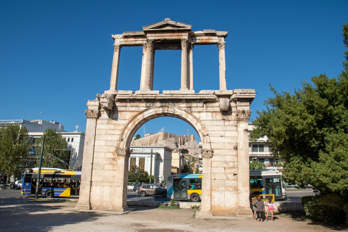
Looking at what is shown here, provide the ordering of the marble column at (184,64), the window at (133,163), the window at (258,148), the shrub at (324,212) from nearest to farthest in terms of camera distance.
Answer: the shrub at (324,212)
the marble column at (184,64)
the window at (258,148)
the window at (133,163)

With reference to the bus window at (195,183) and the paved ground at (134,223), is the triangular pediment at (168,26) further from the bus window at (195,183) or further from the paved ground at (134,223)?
the bus window at (195,183)

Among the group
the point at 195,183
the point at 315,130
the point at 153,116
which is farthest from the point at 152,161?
the point at 315,130

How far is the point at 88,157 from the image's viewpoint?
1409 centimetres

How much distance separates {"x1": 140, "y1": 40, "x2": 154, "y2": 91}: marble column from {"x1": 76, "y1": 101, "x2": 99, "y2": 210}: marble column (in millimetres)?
2929

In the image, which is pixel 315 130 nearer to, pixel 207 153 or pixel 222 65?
pixel 207 153

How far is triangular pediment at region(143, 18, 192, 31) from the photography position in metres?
15.3

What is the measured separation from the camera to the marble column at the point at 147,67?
15.0 metres

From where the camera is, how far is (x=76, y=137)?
170 ft

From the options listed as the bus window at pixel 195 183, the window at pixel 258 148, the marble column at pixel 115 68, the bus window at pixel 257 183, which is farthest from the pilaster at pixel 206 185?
the window at pixel 258 148

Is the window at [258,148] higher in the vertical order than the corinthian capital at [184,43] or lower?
lower

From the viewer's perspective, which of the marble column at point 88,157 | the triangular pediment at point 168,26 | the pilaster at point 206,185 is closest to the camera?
the pilaster at point 206,185

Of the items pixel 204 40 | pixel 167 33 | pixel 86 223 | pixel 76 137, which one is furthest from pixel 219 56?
pixel 76 137

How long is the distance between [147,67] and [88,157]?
6176 mm

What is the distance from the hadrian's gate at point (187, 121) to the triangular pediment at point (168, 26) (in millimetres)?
60
